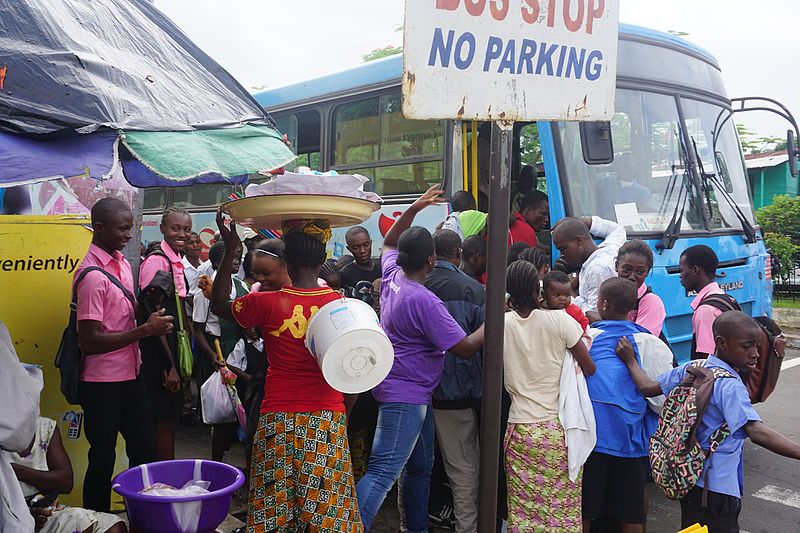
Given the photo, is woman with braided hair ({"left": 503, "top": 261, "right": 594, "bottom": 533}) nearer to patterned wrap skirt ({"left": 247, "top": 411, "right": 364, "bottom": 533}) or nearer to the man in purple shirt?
the man in purple shirt

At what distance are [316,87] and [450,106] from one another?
588 cm

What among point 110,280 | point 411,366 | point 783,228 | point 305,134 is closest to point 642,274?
point 411,366

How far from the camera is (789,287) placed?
1467 centimetres

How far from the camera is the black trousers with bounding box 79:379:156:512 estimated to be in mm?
3768

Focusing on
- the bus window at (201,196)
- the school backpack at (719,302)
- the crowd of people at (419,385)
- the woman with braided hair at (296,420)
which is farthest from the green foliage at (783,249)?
the woman with braided hair at (296,420)

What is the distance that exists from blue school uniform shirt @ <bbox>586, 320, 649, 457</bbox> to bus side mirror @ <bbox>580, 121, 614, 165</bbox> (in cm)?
187

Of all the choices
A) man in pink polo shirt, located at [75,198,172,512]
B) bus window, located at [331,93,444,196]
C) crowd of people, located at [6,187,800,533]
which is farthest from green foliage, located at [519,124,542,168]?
man in pink polo shirt, located at [75,198,172,512]

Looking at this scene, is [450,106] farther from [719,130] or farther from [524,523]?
[719,130]

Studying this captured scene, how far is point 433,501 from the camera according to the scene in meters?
4.72

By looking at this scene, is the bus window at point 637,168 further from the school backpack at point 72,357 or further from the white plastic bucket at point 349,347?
the school backpack at point 72,357

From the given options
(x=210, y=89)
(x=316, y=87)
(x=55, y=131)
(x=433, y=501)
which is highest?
(x=316, y=87)

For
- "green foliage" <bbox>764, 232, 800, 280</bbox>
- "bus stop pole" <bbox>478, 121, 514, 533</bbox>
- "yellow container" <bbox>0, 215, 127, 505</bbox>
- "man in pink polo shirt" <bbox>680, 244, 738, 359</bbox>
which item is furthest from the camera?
"green foliage" <bbox>764, 232, 800, 280</bbox>

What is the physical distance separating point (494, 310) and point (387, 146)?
4.68m

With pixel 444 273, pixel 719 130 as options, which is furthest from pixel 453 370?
pixel 719 130
